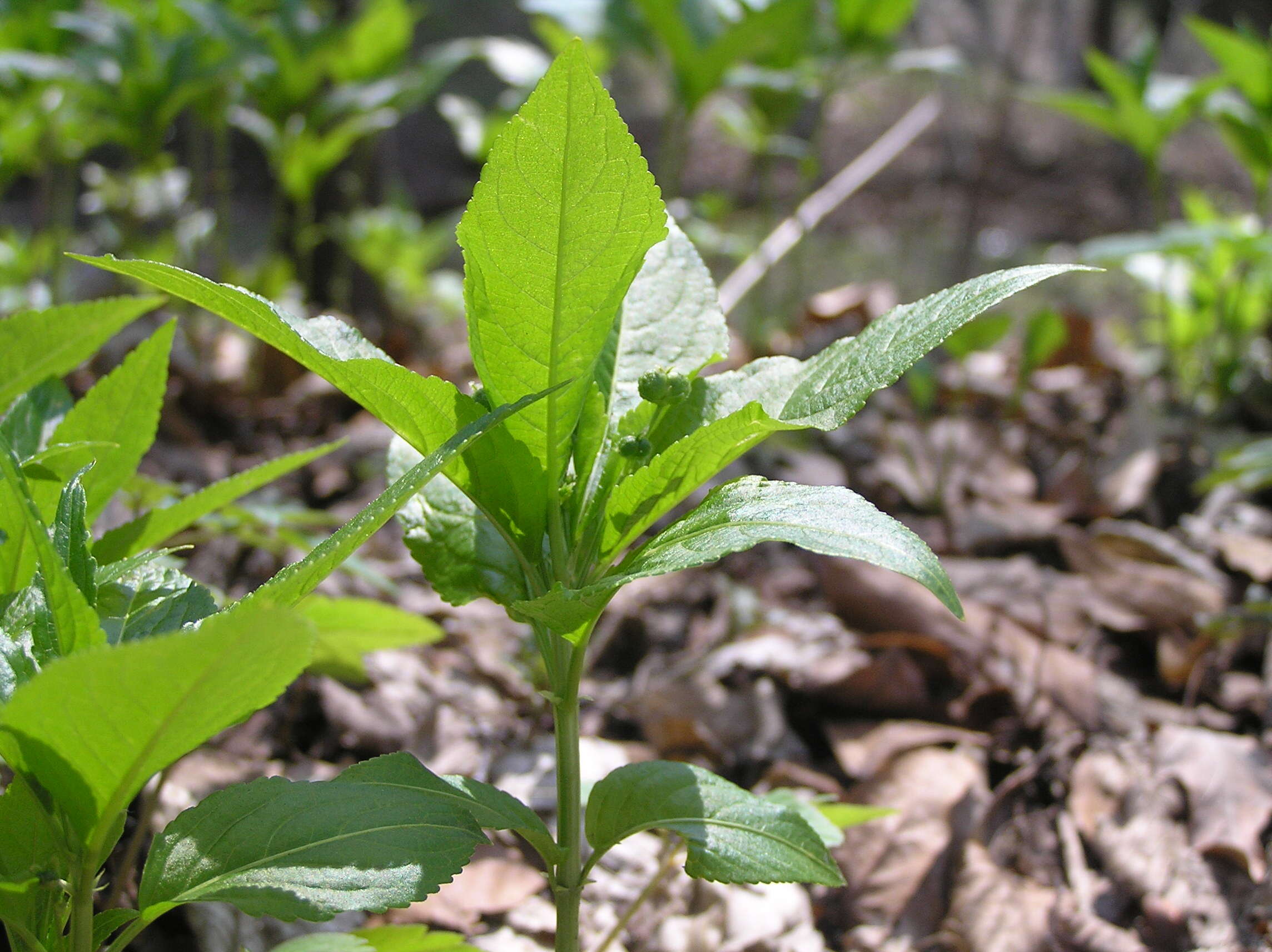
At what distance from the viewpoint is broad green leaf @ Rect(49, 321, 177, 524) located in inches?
43.2

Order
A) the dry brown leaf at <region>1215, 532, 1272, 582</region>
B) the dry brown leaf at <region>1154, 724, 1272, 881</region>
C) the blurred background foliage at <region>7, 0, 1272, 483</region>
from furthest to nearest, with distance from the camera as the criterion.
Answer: the blurred background foliage at <region>7, 0, 1272, 483</region>
the dry brown leaf at <region>1215, 532, 1272, 582</region>
the dry brown leaf at <region>1154, 724, 1272, 881</region>

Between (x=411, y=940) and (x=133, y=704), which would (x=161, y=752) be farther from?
(x=411, y=940)

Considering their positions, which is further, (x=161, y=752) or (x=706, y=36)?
(x=706, y=36)

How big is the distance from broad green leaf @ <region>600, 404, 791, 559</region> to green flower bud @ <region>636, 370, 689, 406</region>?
0.05 metres

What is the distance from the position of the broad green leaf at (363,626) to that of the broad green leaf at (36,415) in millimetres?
349

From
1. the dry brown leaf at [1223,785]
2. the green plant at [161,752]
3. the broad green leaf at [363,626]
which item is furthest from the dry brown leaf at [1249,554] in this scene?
the green plant at [161,752]

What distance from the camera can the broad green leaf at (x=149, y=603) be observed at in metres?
0.88

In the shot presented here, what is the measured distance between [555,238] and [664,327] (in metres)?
0.24

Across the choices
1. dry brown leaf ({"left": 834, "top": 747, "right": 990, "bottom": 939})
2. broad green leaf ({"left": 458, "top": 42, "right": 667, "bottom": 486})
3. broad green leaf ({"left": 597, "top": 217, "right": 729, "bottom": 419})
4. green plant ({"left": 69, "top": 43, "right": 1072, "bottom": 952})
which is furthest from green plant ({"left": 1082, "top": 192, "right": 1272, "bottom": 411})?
broad green leaf ({"left": 458, "top": 42, "right": 667, "bottom": 486})

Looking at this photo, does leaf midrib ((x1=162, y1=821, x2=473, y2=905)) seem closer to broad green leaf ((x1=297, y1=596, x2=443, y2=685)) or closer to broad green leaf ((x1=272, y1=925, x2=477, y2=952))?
broad green leaf ((x1=272, y1=925, x2=477, y2=952))

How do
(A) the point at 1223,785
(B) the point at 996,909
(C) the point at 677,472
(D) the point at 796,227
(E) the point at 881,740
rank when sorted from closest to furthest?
(C) the point at 677,472, (B) the point at 996,909, (A) the point at 1223,785, (E) the point at 881,740, (D) the point at 796,227

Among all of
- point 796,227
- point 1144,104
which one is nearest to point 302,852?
point 796,227

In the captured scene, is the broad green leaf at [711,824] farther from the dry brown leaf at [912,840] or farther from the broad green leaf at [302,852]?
the dry brown leaf at [912,840]

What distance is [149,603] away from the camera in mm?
897
